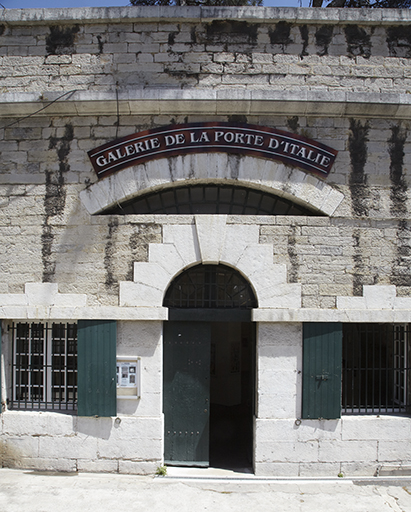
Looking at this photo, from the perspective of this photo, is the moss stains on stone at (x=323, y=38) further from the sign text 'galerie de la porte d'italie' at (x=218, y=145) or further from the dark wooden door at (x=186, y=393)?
the dark wooden door at (x=186, y=393)

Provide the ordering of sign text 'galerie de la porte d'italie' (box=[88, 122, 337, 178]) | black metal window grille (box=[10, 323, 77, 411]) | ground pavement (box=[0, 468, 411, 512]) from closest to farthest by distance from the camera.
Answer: ground pavement (box=[0, 468, 411, 512]) < sign text 'galerie de la porte d'italie' (box=[88, 122, 337, 178]) < black metal window grille (box=[10, 323, 77, 411])

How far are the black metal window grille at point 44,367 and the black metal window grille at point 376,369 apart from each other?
154 inches

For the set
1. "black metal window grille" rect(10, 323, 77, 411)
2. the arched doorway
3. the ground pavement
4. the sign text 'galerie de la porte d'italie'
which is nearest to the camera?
the ground pavement

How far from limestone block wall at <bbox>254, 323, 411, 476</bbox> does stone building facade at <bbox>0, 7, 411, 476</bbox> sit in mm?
19

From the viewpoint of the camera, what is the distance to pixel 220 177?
198 inches

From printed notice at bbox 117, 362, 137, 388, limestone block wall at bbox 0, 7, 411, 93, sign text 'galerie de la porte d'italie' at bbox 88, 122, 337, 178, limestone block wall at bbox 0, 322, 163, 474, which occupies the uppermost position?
limestone block wall at bbox 0, 7, 411, 93

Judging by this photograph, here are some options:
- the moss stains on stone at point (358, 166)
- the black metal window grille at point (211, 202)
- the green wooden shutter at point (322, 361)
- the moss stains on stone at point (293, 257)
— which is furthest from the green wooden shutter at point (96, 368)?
the moss stains on stone at point (358, 166)

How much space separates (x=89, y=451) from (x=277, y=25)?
6.38 meters

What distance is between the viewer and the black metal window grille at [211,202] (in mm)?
5289

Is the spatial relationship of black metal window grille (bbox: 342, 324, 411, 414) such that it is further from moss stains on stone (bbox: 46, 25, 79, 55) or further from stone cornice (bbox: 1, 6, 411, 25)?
moss stains on stone (bbox: 46, 25, 79, 55)

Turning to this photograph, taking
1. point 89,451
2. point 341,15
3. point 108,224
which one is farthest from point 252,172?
point 89,451

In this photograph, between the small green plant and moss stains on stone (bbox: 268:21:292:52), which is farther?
moss stains on stone (bbox: 268:21:292:52)

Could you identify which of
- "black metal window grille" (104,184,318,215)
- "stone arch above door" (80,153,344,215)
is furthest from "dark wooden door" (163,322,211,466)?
"stone arch above door" (80,153,344,215)

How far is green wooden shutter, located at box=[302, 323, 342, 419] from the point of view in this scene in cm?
495
